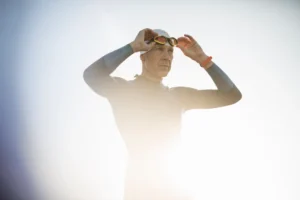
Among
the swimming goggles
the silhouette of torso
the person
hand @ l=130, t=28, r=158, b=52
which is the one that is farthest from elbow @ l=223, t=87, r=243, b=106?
hand @ l=130, t=28, r=158, b=52

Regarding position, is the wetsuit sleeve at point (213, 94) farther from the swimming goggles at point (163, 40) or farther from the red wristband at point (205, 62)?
the swimming goggles at point (163, 40)

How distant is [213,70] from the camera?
229cm

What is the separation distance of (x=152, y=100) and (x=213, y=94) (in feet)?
1.65

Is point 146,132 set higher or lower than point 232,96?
lower

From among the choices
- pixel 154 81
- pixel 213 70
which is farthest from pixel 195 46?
pixel 154 81

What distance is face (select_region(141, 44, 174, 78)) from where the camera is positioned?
7.86 ft

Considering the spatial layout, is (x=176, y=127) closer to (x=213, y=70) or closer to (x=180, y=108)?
(x=180, y=108)

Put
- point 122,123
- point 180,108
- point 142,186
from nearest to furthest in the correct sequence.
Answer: point 142,186 < point 122,123 < point 180,108

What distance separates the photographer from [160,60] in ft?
7.91

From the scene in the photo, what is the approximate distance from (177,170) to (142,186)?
0.94 ft

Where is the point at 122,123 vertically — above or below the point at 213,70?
below

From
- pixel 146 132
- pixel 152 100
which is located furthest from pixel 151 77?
pixel 146 132

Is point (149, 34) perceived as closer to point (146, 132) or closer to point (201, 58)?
point (201, 58)

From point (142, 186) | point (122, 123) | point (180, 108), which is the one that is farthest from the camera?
point (180, 108)
